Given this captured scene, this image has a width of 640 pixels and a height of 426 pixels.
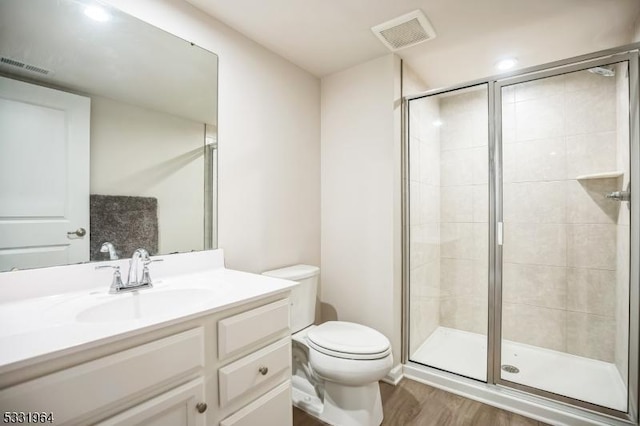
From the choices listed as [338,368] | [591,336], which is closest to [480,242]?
[591,336]

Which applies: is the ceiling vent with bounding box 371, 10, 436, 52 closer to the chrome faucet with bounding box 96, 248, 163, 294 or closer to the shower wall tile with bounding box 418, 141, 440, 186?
the shower wall tile with bounding box 418, 141, 440, 186

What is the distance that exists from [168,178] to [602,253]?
273cm

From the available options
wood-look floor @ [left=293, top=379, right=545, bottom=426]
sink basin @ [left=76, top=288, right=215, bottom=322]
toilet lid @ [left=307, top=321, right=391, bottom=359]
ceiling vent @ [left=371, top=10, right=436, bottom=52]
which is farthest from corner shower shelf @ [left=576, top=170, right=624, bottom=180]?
sink basin @ [left=76, top=288, right=215, bottom=322]

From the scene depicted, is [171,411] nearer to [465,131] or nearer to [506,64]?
[465,131]

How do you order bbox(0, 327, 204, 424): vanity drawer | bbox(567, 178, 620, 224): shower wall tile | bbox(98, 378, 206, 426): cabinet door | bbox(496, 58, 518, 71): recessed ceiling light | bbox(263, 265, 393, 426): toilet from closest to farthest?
bbox(0, 327, 204, 424): vanity drawer
bbox(98, 378, 206, 426): cabinet door
bbox(263, 265, 393, 426): toilet
bbox(567, 178, 620, 224): shower wall tile
bbox(496, 58, 518, 71): recessed ceiling light

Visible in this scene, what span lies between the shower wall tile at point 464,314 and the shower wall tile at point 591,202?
890 millimetres

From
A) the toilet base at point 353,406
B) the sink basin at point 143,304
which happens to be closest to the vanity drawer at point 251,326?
the sink basin at point 143,304

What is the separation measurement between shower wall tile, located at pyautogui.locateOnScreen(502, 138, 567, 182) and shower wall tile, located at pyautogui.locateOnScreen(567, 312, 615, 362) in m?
0.98

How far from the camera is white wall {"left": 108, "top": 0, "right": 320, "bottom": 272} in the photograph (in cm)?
174

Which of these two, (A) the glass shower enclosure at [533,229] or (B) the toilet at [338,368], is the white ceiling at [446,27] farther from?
(B) the toilet at [338,368]

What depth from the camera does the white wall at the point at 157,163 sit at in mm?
1340

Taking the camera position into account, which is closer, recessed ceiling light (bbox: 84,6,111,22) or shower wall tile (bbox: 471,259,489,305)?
recessed ceiling light (bbox: 84,6,111,22)

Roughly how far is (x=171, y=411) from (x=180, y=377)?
0.32 feet

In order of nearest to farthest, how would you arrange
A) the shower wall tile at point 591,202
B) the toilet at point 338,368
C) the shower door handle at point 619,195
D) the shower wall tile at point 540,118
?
the toilet at point 338,368 < the shower door handle at point 619,195 < the shower wall tile at point 591,202 < the shower wall tile at point 540,118
